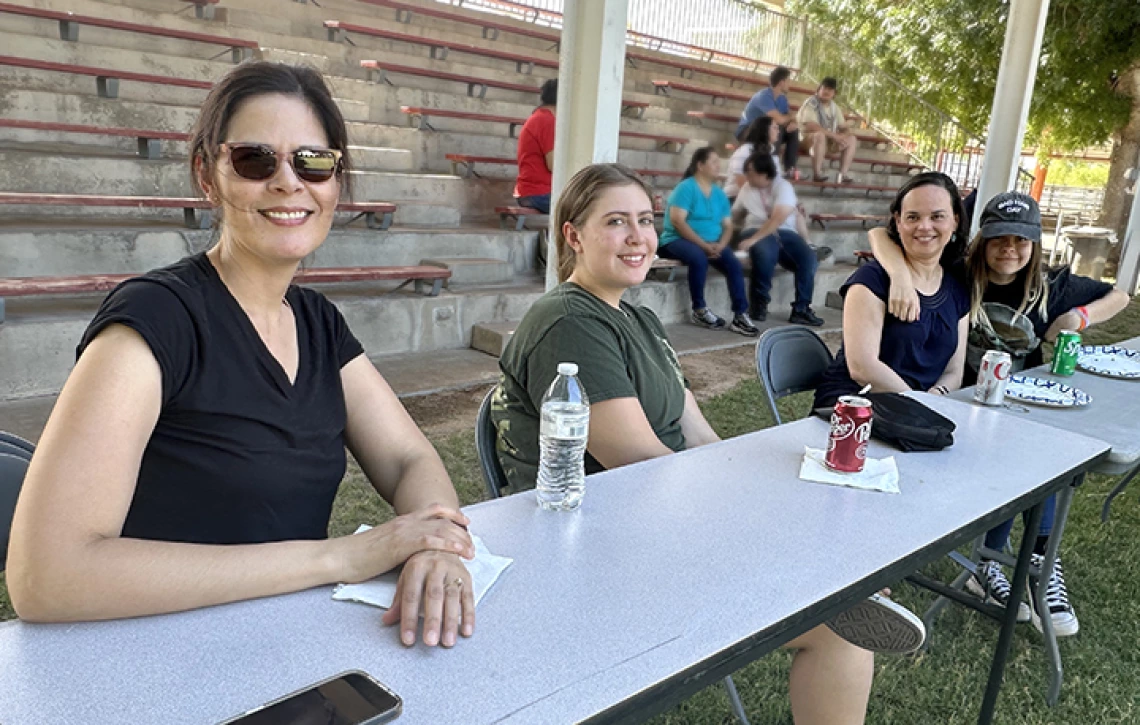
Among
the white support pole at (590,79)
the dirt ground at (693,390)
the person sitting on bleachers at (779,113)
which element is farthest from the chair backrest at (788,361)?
the person sitting on bleachers at (779,113)

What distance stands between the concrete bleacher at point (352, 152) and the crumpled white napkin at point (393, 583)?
2.24m

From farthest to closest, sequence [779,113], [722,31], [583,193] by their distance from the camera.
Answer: [722,31] < [779,113] < [583,193]

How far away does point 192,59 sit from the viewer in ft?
22.2

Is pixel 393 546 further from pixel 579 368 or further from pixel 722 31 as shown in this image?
pixel 722 31

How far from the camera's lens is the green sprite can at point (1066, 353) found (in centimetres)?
276

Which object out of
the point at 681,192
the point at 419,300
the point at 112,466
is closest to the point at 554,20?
the point at 681,192

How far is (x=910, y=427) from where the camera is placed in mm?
1899

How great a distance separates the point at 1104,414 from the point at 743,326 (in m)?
4.29

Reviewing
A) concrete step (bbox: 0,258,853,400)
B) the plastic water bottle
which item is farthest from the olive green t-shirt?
concrete step (bbox: 0,258,853,400)

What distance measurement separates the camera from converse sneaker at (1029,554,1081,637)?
101 inches

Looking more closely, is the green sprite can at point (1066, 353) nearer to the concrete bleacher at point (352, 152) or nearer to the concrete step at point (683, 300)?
the concrete bleacher at point (352, 152)

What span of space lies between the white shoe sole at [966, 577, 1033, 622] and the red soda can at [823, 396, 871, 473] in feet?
3.98

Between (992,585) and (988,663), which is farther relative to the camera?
Answer: (992,585)

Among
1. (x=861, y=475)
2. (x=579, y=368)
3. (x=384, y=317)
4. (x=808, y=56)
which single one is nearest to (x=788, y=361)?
(x=861, y=475)
